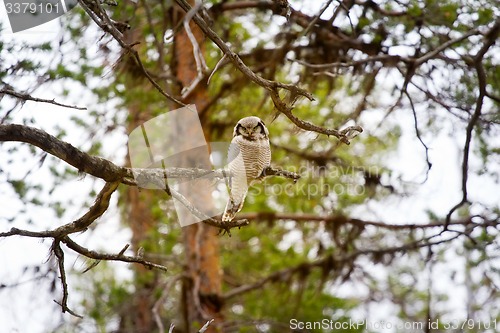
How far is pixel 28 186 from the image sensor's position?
6.39 meters

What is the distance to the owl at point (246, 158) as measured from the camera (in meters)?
5.20

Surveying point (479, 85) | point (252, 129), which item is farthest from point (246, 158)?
point (479, 85)

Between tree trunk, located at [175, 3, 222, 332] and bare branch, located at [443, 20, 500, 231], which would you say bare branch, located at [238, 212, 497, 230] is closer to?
tree trunk, located at [175, 3, 222, 332]

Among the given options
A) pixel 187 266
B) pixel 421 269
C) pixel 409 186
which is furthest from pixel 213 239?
pixel 421 269

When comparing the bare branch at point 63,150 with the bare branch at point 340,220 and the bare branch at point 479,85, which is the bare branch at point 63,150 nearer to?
the bare branch at point 479,85

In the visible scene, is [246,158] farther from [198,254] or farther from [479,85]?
[198,254]

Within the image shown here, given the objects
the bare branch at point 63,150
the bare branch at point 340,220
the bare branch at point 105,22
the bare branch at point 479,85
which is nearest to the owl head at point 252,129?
the bare branch at point 105,22

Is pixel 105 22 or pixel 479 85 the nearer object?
pixel 105 22

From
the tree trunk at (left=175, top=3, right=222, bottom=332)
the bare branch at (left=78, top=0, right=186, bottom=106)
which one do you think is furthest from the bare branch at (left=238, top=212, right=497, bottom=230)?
the bare branch at (left=78, top=0, right=186, bottom=106)

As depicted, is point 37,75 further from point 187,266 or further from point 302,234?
point 302,234

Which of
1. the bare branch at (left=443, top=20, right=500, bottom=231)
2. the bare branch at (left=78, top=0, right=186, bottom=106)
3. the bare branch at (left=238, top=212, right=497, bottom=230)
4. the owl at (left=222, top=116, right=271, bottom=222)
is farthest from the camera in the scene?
the bare branch at (left=238, top=212, right=497, bottom=230)

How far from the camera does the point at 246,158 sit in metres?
5.24

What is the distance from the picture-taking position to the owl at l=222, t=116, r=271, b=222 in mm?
5195

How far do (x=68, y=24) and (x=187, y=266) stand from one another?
3369 mm
